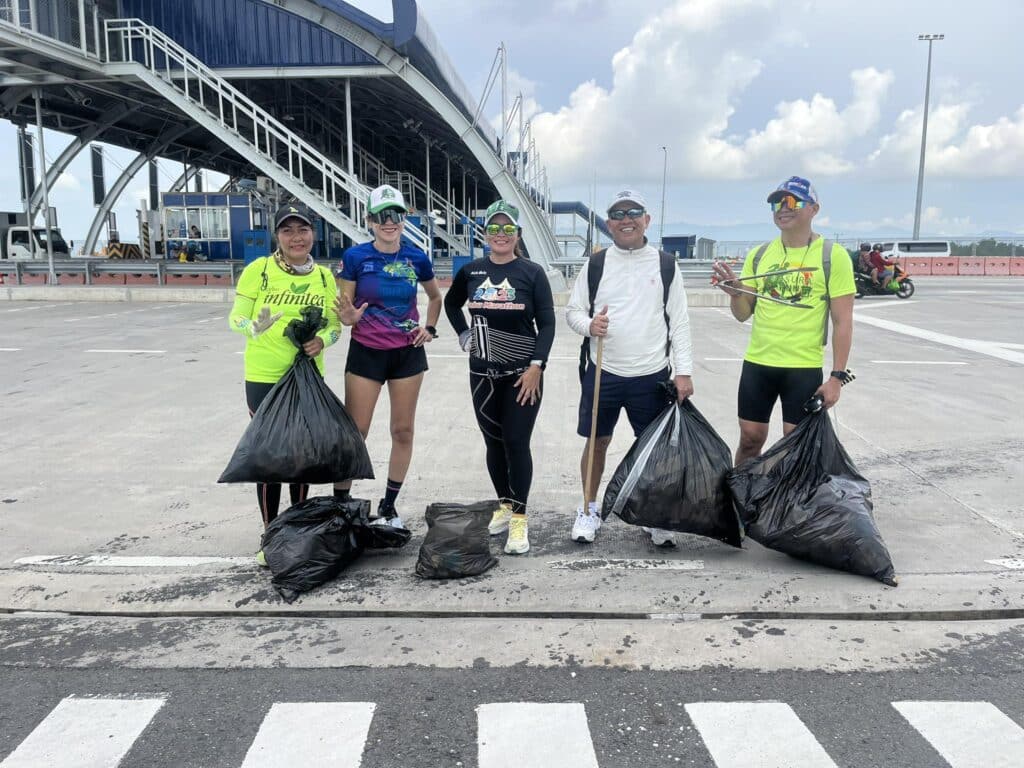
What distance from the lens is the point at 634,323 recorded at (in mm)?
3779

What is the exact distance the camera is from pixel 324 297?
3674 mm

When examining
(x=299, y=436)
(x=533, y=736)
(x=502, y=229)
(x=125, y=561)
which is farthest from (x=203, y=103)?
(x=533, y=736)

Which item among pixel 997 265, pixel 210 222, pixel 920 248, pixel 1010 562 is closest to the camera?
pixel 1010 562

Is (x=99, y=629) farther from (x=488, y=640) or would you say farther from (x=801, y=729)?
(x=801, y=729)

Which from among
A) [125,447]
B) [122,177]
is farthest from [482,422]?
[122,177]

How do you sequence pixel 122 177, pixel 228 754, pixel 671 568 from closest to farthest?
pixel 228 754 → pixel 671 568 → pixel 122 177

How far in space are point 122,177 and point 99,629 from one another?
119ft

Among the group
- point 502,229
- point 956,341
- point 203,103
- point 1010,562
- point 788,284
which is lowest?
point 1010,562

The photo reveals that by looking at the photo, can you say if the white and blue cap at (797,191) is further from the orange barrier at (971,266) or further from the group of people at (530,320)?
the orange barrier at (971,266)

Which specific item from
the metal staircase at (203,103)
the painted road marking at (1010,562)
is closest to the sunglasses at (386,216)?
the painted road marking at (1010,562)

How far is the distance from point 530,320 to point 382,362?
809 mm

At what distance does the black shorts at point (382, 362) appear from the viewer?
3.82m

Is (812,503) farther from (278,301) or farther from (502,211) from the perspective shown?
(278,301)

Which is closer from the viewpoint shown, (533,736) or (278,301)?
(533,736)
